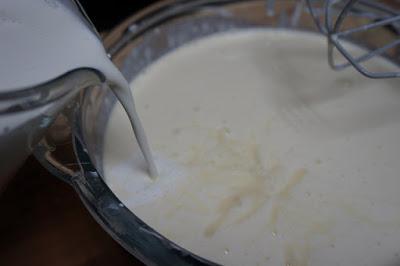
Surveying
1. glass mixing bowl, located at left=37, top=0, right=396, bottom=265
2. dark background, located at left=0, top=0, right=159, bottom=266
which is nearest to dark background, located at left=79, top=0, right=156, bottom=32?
glass mixing bowl, located at left=37, top=0, right=396, bottom=265

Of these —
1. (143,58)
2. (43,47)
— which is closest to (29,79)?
(43,47)

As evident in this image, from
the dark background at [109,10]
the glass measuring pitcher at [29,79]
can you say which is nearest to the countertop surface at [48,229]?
the glass measuring pitcher at [29,79]

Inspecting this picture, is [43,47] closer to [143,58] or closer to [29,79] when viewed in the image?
[29,79]

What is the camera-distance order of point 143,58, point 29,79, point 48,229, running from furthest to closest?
point 143,58 < point 48,229 < point 29,79

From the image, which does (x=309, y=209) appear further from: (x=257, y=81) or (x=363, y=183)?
(x=257, y=81)

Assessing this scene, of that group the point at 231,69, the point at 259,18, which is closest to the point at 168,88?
the point at 231,69

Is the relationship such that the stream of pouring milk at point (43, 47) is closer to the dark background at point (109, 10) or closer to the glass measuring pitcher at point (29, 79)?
the glass measuring pitcher at point (29, 79)
